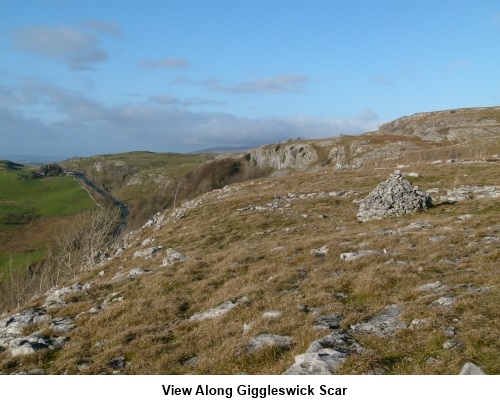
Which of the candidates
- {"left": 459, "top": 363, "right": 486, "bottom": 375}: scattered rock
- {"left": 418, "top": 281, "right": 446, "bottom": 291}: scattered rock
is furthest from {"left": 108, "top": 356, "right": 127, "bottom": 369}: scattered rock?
{"left": 418, "top": 281, "right": 446, "bottom": 291}: scattered rock

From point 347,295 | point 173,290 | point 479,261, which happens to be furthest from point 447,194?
point 173,290

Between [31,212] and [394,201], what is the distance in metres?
154

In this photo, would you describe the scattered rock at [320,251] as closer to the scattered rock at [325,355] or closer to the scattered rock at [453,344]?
the scattered rock at [325,355]

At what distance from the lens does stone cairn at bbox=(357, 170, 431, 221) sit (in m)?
26.8

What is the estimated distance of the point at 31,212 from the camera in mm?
149625

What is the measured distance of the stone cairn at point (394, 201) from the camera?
26.8 meters

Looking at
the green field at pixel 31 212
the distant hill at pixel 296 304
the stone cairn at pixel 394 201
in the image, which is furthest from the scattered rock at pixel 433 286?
the green field at pixel 31 212

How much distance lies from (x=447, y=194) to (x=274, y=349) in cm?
2569

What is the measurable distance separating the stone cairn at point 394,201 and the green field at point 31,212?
81.3m

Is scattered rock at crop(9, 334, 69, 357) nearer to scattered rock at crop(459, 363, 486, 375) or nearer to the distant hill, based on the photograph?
the distant hill

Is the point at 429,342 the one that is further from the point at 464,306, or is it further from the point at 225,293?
the point at 225,293

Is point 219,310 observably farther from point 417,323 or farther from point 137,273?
point 137,273

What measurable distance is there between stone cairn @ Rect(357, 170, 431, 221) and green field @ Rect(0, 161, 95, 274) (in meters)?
81.3

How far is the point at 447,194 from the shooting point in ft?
101
